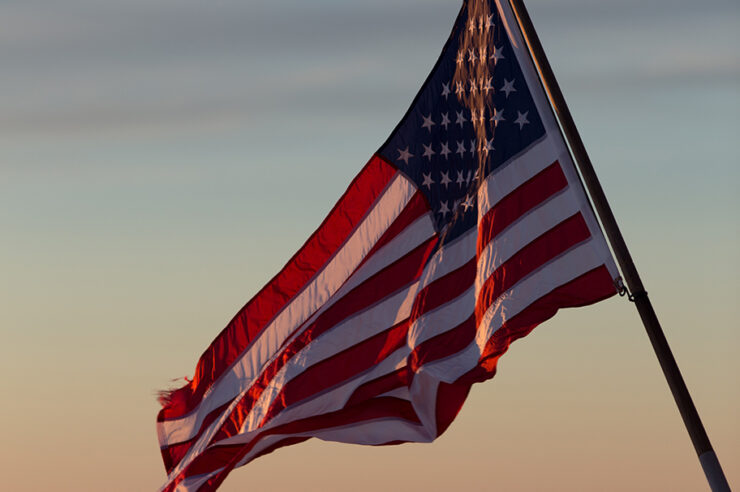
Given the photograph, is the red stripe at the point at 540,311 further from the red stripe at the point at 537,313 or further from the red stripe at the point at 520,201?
the red stripe at the point at 520,201

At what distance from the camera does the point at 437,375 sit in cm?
1684

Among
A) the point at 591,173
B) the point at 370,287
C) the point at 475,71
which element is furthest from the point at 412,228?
the point at 591,173

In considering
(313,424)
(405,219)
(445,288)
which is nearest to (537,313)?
(445,288)

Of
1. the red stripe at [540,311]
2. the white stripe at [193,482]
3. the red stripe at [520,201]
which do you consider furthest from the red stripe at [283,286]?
the red stripe at [540,311]

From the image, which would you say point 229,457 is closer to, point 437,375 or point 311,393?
point 311,393

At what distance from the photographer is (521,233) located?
16.8 m

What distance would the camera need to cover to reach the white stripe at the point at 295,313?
19125 millimetres

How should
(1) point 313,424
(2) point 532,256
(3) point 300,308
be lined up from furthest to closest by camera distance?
(3) point 300,308
(1) point 313,424
(2) point 532,256

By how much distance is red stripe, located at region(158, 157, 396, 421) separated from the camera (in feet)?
63.7

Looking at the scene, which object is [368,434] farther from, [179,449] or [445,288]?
[179,449]

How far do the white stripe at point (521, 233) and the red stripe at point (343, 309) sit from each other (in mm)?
1737

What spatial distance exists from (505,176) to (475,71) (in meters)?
1.59

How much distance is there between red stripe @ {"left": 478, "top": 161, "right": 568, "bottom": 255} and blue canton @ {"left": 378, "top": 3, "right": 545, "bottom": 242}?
489 millimetres

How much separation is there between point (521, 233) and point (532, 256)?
1.26ft
